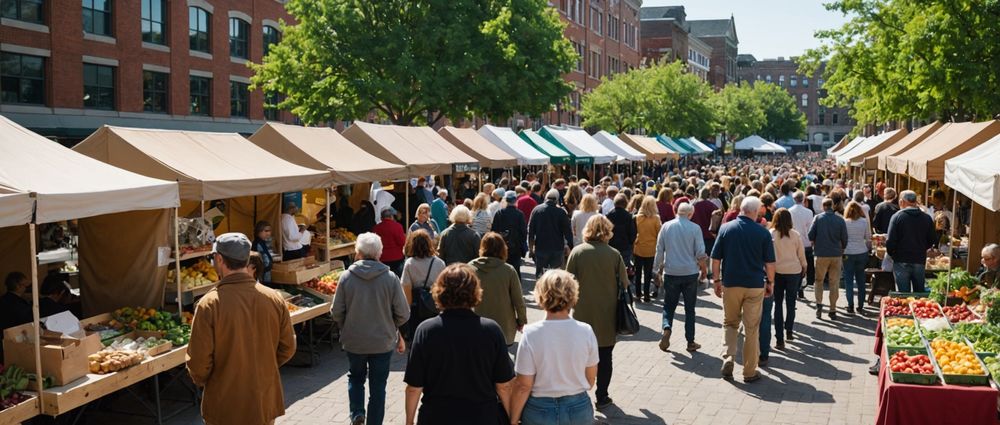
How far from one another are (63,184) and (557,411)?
468 centimetres

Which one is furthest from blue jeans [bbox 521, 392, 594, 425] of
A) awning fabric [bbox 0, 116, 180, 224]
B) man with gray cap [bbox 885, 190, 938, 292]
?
man with gray cap [bbox 885, 190, 938, 292]

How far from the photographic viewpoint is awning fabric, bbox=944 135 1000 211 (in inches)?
303

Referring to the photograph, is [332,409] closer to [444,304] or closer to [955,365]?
[444,304]

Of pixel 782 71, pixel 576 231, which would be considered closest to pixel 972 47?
pixel 576 231

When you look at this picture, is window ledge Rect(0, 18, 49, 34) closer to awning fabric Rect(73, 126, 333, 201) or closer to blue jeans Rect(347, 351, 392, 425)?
awning fabric Rect(73, 126, 333, 201)

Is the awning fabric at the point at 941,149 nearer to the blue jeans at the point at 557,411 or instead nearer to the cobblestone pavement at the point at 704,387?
the cobblestone pavement at the point at 704,387

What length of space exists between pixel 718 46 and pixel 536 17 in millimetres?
94689

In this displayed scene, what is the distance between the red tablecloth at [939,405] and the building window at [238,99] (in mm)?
30249

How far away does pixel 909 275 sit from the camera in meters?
11.8

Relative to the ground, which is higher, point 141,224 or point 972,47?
point 972,47

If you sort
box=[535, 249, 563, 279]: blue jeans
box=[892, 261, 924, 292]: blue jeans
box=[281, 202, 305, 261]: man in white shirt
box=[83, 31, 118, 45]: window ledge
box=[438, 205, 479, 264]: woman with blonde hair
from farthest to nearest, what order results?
box=[83, 31, 118, 45]: window ledge
box=[535, 249, 563, 279]: blue jeans
box=[281, 202, 305, 261]: man in white shirt
box=[892, 261, 924, 292]: blue jeans
box=[438, 205, 479, 264]: woman with blonde hair

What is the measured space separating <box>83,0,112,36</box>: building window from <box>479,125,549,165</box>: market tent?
12.5 meters

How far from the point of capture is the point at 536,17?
109 feet

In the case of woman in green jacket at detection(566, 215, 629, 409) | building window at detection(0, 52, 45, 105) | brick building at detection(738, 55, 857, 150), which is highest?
brick building at detection(738, 55, 857, 150)
